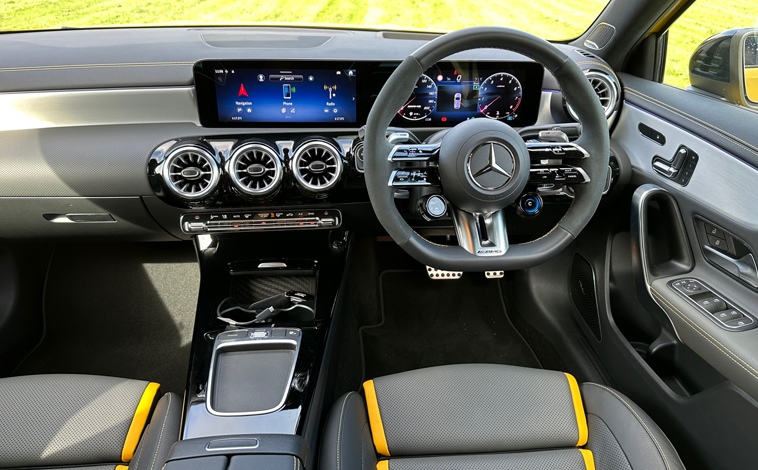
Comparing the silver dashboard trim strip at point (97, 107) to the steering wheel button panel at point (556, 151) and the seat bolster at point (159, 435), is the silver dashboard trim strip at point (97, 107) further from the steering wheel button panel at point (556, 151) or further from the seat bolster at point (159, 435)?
the steering wheel button panel at point (556, 151)

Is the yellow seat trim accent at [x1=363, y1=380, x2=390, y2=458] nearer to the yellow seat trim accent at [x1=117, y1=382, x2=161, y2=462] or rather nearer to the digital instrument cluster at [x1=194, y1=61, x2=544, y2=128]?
the yellow seat trim accent at [x1=117, y1=382, x2=161, y2=462]

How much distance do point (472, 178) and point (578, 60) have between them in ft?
3.46

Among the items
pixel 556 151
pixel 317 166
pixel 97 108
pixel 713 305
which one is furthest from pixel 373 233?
pixel 713 305

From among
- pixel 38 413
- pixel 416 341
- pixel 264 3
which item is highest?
pixel 264 3

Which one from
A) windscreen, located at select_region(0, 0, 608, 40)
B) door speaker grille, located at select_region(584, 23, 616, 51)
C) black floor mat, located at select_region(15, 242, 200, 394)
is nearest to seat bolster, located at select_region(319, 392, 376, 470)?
black floor mat, located at select_region(15, 242, 200, 394)

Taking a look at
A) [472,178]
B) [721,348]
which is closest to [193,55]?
[472,178]

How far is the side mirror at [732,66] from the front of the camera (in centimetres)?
168

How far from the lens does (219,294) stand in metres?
1.81

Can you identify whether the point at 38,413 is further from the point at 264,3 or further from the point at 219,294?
the point at 264,3

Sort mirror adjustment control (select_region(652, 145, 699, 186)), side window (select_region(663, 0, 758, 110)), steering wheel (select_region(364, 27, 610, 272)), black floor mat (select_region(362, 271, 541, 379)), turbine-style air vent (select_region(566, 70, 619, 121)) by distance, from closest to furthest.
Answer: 1. steering wheel (select_region(364, 27, 610, 272))
2. mirror adjustment control (select_region(652, 145, 699, 186))
3. side window (select_region(663, 0, 758, 110))
4. turbine-style air vent (select_region(566, 70, 619, 121))
5. black floor mat (select_region(362, 271, 541, 379))

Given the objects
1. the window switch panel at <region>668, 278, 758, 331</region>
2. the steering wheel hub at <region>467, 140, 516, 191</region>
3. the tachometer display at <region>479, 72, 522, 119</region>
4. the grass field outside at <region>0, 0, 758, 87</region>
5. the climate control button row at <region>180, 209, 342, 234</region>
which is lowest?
the window switch panel at <region>668, 278, 758, 331</region>

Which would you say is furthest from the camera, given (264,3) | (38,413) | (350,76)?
(264,3)

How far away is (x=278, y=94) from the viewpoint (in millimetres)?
1705

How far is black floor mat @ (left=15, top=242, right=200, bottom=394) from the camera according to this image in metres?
2.26
